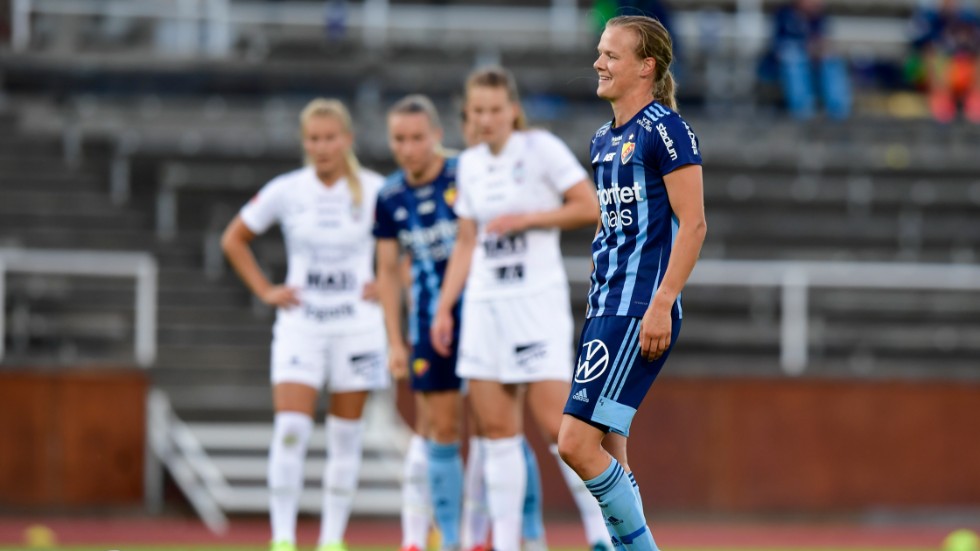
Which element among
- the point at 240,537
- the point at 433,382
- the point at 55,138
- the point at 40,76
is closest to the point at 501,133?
the point at 433,382

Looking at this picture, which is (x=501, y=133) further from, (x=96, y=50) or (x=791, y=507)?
(x=96, y=50)

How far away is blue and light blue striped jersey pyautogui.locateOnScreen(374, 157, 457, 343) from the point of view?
8.42 metres

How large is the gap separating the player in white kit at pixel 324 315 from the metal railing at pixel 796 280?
4794 millimetres

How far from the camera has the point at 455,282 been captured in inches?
316

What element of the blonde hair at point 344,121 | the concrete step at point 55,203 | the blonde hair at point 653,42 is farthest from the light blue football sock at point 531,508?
the concrete step at point 55,203

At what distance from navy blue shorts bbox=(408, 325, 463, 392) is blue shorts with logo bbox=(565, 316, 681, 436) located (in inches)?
93.5

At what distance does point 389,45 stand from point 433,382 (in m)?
11.8

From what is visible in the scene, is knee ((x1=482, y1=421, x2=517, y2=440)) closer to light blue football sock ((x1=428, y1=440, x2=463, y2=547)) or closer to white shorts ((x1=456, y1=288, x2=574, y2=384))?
white shorts ((x1=456, y1=288, x2=574, y2=384))

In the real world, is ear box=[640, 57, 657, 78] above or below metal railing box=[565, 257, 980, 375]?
above

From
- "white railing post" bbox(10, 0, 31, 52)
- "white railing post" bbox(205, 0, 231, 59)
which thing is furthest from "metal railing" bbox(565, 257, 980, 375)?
"white railing post" bbox(10, 0, 31, 52)

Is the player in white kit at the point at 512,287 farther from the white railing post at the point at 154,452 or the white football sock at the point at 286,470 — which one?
the white railing post at the point at 154,452

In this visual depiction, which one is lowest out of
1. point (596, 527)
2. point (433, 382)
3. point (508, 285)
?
point (596, 527)

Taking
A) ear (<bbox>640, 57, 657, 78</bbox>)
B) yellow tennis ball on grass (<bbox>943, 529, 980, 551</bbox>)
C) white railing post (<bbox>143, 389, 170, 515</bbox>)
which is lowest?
yellow tennis ball on grass (<bbox>943, 529, 980, 551</bbox>)

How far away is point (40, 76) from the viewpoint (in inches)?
699
